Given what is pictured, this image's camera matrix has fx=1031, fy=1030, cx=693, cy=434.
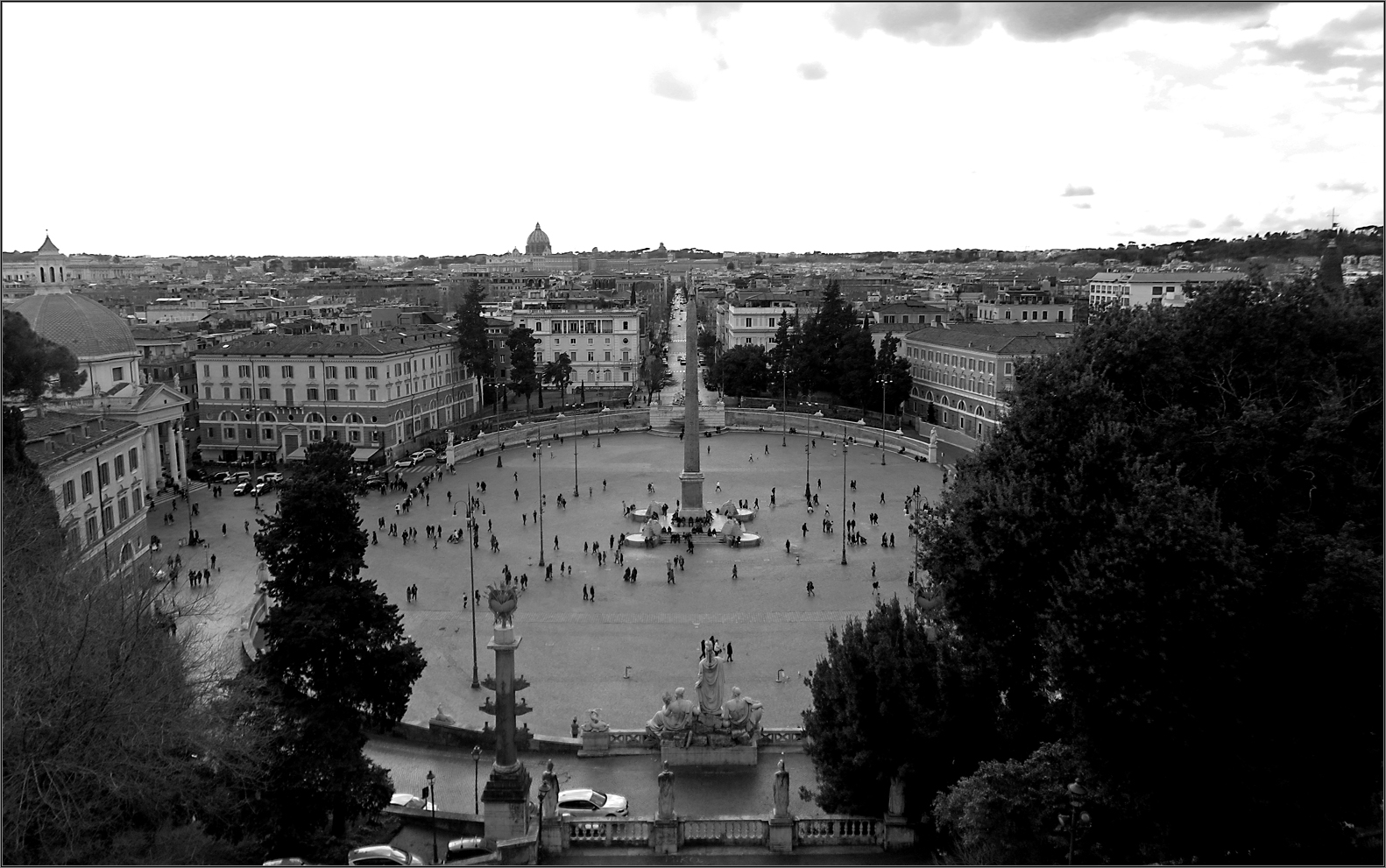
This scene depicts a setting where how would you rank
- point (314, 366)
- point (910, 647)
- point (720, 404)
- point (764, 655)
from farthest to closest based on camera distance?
point (720, 404) → point (314, 366) → point (764, 655) → point (910, 647)

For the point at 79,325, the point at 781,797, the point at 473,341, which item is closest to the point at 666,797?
the point at 781,797

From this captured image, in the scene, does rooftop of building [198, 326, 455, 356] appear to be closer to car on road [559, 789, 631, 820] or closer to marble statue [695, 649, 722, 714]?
marble statue [695, 649, 722, 714]

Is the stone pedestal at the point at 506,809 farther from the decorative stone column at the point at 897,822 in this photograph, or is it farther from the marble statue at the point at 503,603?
the decorative stone column at the point at 897,822

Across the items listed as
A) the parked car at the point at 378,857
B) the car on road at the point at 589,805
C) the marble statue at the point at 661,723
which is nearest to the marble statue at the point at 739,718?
the marble statue at the point at 661,723

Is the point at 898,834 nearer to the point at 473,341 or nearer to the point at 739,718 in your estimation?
the point at 739,718

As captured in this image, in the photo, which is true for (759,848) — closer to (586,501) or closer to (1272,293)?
(1272,293)

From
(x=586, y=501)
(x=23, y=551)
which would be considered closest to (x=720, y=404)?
(x=586, y=501)

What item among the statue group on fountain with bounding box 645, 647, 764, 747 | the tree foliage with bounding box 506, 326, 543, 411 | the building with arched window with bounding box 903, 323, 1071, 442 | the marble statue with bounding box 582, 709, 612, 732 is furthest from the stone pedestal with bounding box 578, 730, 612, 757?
the tree foliage with bounding box 506, 326, 543, 411
